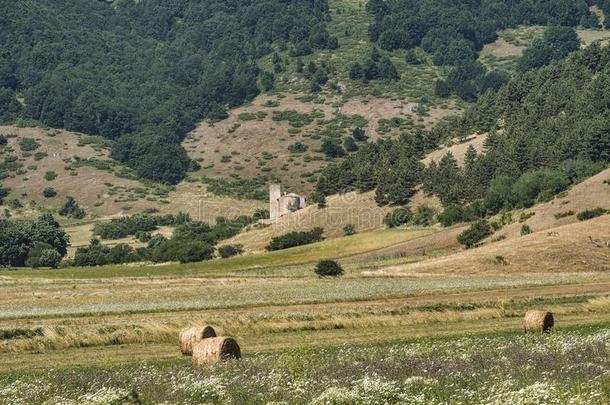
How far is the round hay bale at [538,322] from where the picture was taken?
1694 inches

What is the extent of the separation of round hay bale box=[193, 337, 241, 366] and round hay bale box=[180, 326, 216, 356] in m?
4.88

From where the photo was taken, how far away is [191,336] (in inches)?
1590

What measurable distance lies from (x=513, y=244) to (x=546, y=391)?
248 feet

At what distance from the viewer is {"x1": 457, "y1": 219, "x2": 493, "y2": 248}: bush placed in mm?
111250

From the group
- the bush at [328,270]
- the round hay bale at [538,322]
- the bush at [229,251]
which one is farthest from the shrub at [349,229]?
the round hay bale at [538,322]

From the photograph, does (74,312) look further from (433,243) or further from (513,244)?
(433,243)

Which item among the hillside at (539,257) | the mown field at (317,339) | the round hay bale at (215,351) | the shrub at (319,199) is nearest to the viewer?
the mown field at (317,339)

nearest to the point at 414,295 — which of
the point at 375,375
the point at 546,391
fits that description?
the point at 375,375

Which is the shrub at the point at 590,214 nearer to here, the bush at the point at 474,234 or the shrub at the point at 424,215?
the bush at the point at 474,234

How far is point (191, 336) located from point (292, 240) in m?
102

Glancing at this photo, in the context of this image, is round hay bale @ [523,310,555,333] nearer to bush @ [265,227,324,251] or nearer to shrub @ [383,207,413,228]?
bush @ [265,227,324,251]

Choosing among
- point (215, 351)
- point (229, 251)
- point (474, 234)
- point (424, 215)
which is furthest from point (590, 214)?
point (215, 351)

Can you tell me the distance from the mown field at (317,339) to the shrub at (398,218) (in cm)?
4606

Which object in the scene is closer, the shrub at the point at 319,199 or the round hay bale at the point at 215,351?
the round hay bale at the point at 215,351
